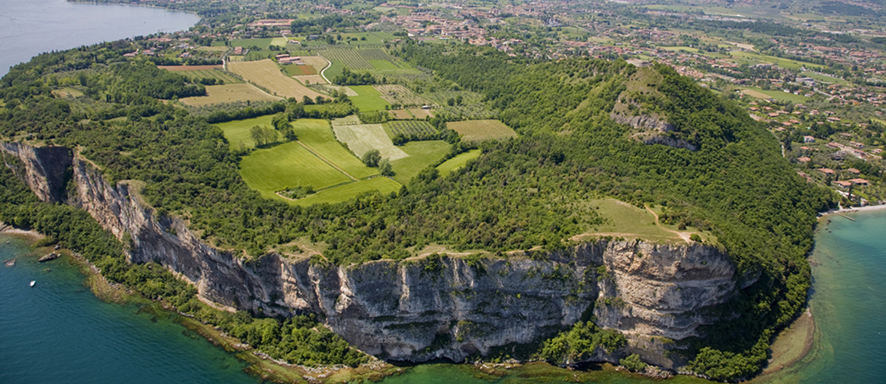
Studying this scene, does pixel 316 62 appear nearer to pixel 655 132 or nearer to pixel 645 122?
pixel 645 122

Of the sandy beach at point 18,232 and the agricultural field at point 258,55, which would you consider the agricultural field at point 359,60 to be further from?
the sandy beach at point 18,232

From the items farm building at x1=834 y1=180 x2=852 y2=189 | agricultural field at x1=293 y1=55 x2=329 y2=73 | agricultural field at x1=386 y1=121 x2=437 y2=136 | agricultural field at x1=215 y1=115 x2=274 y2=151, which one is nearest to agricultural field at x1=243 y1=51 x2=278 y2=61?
agricultural field at x1=293 y1=55 x2=329 y2=73

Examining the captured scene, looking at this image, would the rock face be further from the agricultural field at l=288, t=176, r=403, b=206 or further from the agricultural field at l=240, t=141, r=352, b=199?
the agricultural field at l=240, t=141, r=352, b=199

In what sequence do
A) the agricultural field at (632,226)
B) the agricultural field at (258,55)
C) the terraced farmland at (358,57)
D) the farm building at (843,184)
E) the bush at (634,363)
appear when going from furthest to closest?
1. the terraced farmland at (358,57)
2. the agricultural field at (258,55)
3. the farm building at (843,184)
4. the bush at (634,363)
5. the agricultural field at (632,226)

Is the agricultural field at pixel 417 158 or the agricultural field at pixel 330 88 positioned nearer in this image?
the agricultural field at pixel 417 158

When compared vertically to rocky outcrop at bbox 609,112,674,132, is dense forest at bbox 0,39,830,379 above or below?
below

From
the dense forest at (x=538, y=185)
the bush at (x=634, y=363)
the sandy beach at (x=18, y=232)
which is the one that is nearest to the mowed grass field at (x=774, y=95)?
the dense forest at (x=538, y=185)

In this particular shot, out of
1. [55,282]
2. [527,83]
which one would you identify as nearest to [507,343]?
[55,282]
